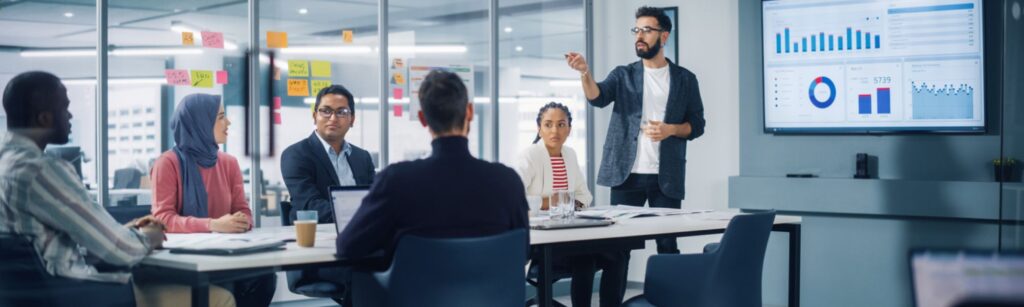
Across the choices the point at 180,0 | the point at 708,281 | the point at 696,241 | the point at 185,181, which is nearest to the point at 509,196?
the point at 708,281

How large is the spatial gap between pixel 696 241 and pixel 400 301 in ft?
13.1

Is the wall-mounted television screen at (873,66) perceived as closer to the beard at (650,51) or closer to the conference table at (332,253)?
the beard at (650,51)

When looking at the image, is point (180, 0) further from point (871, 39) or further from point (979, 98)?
point (979, 98)

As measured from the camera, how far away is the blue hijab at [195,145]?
338 centimetres

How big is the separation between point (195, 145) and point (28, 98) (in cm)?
106

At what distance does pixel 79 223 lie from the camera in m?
2.28

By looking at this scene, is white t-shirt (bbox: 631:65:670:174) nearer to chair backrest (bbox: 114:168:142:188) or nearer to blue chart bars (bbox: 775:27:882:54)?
blue chart bars (bbox: 775:27:882:54)

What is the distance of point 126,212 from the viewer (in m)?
3.03

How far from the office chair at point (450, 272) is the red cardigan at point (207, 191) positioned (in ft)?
3.34

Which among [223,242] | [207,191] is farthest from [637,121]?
[223,242]

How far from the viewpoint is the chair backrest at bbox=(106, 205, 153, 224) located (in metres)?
2.96

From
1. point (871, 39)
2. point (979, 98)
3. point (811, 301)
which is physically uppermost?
point (871, 39)

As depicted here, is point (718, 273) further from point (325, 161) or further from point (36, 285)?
point (36, 285)

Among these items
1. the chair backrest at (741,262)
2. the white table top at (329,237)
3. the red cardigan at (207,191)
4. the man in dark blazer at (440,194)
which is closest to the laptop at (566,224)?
the white table top at (329,237)
